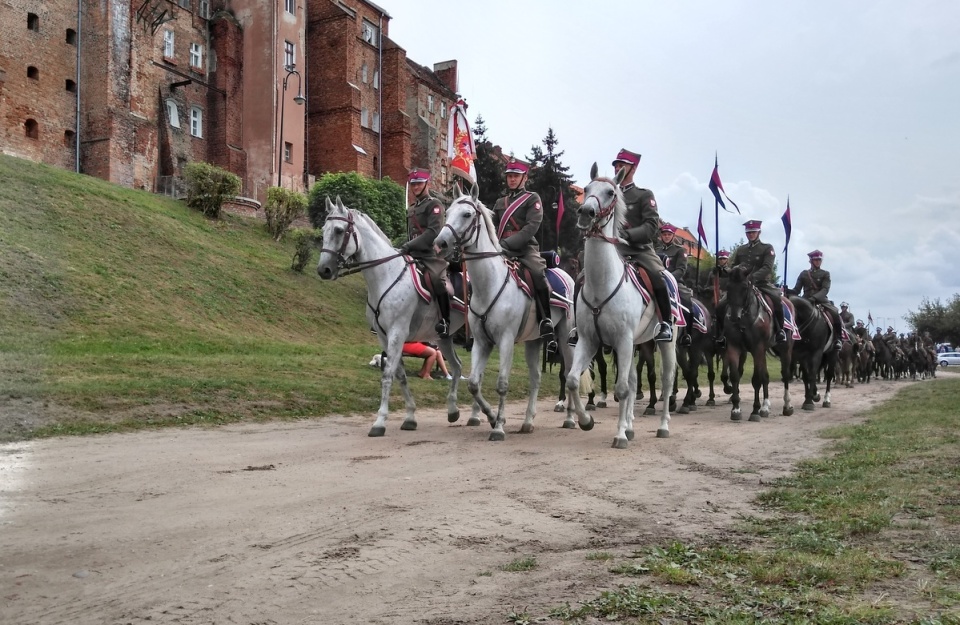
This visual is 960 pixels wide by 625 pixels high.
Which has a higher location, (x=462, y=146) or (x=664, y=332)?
(x=462, y=146)

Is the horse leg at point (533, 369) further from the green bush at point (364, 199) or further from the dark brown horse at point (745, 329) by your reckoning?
the green bush at point (364, 199)

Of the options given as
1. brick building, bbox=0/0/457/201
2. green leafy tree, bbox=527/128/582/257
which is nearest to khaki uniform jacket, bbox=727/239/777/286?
green leafy tree, bbox=527/128/582/257

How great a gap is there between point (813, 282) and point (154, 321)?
16582mm

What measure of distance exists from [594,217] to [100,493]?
235 inches

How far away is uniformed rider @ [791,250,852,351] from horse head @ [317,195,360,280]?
11.5 m

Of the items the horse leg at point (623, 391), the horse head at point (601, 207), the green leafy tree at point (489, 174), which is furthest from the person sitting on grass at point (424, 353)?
the green leafy tree at point (489, 174)

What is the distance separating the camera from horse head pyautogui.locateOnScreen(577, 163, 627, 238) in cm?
936

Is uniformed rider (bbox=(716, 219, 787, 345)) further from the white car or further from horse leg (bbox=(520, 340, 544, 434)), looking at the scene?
the white car

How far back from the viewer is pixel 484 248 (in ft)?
34.9

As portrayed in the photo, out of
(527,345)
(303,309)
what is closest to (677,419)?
(527,345)

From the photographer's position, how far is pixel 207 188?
37.2 meters

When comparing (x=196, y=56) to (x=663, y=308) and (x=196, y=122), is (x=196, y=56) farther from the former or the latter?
(x=663, y=308)

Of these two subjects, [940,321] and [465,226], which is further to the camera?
[940,321]

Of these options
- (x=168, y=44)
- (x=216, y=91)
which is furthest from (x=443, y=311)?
(x=216, y=91)
